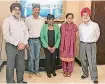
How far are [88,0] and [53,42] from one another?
134cm

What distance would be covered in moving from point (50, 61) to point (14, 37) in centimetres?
110

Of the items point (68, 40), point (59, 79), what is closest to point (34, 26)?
point (68, 40)

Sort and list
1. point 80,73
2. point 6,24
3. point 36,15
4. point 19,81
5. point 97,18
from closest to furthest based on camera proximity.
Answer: point 6,24
point 19,81
point 36,15
point 80,73
point 97,18

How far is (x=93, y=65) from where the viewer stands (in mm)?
4098

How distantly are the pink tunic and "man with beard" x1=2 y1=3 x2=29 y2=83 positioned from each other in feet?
2.94

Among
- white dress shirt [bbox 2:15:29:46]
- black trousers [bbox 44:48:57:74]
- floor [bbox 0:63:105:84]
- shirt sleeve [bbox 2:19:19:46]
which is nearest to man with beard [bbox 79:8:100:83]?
floor [bbox 0:63:105:84]

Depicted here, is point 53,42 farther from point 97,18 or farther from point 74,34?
point 97,18

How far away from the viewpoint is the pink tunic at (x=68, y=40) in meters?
4.38

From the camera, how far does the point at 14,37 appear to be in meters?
3.68

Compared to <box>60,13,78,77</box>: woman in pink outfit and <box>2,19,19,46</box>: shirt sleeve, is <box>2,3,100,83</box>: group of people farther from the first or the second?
<box>2,19,19,46</box>: shirt sleeve

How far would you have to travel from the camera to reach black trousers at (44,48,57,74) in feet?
14.5

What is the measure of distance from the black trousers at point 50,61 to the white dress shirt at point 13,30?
0.80 m

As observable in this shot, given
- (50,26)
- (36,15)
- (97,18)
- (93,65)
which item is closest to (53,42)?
(50,26)

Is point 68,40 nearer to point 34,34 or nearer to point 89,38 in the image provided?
point 89,38
